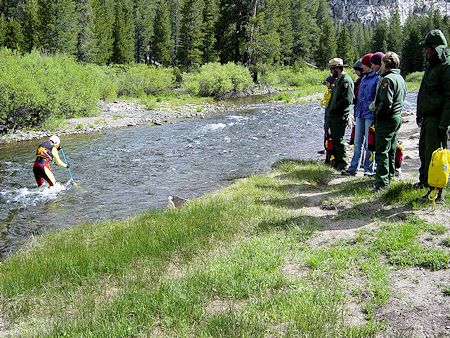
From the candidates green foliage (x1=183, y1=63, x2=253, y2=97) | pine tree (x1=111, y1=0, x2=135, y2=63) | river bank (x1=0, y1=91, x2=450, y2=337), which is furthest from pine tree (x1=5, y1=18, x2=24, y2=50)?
A: river bank (x1=0, y1=91, x2=450, y2=337)

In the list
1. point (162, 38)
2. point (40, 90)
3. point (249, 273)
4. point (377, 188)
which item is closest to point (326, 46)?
point (162, 38)

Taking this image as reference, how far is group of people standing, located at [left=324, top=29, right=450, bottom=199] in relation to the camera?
6859 mm

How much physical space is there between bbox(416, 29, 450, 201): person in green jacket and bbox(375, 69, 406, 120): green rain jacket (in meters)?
0.63

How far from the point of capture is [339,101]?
1080cm

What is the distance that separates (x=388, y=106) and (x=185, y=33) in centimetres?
5704

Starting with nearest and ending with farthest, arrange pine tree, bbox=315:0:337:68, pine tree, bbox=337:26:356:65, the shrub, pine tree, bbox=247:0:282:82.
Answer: pine tree, bbox=247:0:282:82 < the shrub < pine tree, bbox=315:0:337:68 < pine tree, bbox=337:26:356:65

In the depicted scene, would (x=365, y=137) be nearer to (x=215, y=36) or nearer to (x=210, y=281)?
(x=210, y=281)

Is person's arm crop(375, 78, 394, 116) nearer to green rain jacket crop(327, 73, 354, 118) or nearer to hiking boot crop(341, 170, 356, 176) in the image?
green rain jacket crop(327, 73, 354, 118)

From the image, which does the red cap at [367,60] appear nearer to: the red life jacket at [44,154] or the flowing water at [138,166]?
the flowing water at [138,166]

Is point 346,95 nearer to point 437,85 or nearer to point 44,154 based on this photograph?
point 437,85

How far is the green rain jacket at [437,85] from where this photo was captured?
672cm

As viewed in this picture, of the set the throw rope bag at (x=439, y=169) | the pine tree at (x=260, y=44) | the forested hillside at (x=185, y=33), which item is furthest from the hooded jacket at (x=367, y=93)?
the pine tree at (x=260, y=44)

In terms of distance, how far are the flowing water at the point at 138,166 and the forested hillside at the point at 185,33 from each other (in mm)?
29598

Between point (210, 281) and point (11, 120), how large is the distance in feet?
80.5
